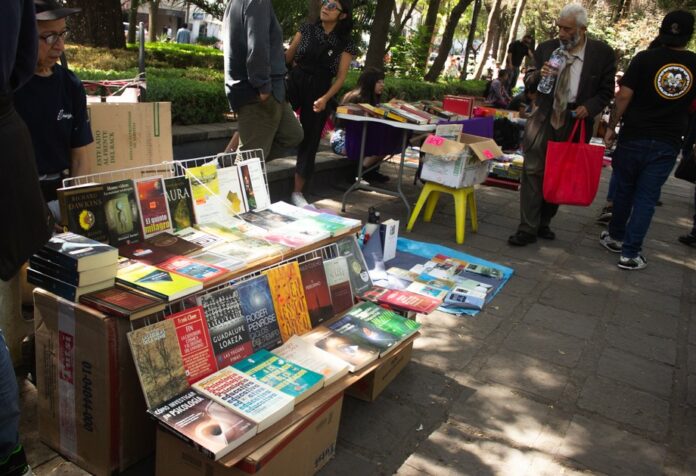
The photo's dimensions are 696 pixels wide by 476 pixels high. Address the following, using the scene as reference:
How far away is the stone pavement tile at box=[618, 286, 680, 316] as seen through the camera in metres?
4.49

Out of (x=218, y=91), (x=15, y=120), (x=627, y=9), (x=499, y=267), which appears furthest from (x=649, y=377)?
(x=627, y=9)

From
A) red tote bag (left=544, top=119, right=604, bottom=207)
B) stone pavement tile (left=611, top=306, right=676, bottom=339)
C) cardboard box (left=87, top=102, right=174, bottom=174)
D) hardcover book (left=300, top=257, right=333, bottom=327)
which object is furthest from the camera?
red tote bag (left=544, top=119, right=604, bottom=207)

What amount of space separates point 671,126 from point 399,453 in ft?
12.3

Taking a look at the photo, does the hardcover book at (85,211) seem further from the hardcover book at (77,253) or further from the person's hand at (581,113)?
the person's hand at (581,113)

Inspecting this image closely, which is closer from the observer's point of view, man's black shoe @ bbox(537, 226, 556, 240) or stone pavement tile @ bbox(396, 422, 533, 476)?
stone pavement tile @ bbox(396, 422, 533, 476)

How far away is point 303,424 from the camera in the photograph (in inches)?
87.3

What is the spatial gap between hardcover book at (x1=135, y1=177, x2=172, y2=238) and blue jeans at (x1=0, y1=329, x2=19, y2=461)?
104 centimetres

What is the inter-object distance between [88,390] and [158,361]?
0.28 meters

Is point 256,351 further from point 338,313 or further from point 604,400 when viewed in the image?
point 604,400

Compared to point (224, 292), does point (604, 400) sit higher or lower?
lower

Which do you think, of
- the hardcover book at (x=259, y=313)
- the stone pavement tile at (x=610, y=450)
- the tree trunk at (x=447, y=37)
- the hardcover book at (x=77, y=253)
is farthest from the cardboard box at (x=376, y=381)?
the tree trunk at (x=447, y=37)

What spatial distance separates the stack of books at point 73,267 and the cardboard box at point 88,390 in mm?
54

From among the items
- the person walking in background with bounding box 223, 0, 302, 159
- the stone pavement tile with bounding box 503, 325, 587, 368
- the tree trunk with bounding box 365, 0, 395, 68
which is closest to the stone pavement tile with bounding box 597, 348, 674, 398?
the stone pavement tile with bounding box 503, 325, 587, 368

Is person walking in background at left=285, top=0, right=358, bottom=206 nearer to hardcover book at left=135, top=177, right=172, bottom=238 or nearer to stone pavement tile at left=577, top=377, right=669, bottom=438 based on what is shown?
hardcover book at left=135, top=177, right=172, bottom=238
